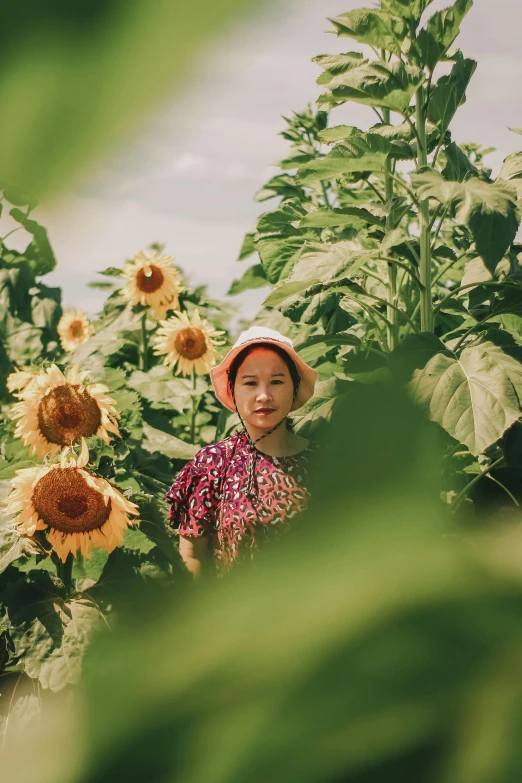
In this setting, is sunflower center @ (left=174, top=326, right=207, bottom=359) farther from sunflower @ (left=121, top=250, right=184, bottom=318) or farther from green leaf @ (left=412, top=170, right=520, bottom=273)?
green leaf @ (left=412, top=170, right=520, bottom=273)

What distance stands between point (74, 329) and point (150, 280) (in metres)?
0.87

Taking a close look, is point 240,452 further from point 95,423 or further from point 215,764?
point 215,764

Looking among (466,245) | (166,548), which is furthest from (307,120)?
(166,548)

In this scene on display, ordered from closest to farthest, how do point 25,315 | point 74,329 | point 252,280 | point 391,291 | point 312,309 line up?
point 312,309 < point 391,291 < point 252,280 < point 74,329 < point 25,315

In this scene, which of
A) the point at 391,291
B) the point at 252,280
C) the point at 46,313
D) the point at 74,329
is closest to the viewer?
the point at 391,291

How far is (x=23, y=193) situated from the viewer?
0.66ft

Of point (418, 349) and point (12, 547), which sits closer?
point (418, 349)

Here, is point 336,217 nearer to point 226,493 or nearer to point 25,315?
point 226,493

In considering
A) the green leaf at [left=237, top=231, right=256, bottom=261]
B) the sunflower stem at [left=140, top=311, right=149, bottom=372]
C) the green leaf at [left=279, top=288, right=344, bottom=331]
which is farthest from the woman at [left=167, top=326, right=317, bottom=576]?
the sunflower stem at [left=140, top=311, right=149, bottom=372]

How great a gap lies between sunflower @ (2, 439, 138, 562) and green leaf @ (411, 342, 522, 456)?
87cm

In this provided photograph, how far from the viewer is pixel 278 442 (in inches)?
92.5

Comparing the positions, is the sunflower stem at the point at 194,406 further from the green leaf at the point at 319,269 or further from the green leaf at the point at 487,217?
the green leaf at the point at 487,217

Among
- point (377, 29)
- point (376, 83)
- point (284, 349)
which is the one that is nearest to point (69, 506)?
point (284, 349)

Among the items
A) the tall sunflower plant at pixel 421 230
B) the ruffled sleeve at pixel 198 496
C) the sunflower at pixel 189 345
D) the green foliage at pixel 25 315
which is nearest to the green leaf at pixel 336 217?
the tall sunflower plant at pixel 421 230
